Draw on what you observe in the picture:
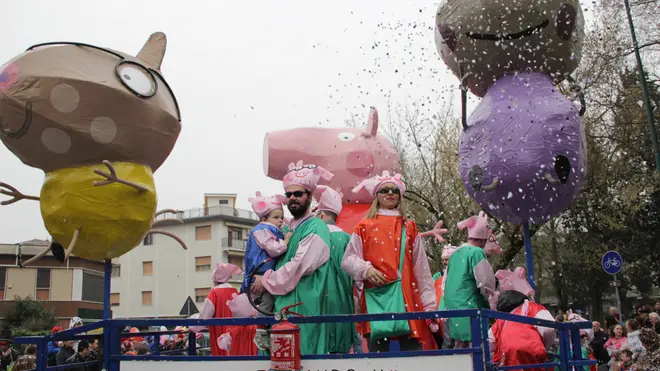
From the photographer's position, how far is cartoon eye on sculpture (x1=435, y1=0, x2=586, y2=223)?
234 inches

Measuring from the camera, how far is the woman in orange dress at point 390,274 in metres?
4.54

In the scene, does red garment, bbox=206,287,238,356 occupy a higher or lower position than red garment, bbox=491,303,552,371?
higher

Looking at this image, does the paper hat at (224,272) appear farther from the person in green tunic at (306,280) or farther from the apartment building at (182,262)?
the apartment building at (182,262)

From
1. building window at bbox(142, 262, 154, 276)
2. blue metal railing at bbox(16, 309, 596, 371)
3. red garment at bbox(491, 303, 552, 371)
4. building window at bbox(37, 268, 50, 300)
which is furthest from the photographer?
building window at bbox(142, 262, 154, 276)

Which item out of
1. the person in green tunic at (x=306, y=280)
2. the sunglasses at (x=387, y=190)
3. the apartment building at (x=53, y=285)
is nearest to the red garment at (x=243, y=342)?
the person in green tunic at (x=306, y=280)

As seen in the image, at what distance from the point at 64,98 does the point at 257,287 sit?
2.41 meters

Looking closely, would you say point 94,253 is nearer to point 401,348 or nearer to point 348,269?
point 348,269

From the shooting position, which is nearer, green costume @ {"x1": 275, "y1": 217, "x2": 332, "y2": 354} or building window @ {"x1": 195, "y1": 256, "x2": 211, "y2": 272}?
green costume @ {"x1": 275, "y1": 217, "x2": 332, "y2": 354}

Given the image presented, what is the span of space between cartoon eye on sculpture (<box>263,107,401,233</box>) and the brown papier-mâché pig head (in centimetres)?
291

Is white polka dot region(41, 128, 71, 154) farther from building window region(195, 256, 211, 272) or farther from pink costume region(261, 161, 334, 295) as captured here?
building window region(195, 256, 211, 272)

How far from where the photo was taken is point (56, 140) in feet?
17.9

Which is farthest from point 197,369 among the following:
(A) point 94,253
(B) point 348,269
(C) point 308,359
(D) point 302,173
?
(A) point 94,253

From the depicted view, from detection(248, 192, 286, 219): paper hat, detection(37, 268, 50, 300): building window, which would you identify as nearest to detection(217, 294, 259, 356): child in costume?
detection(248, 192, 286, 219): paper hat

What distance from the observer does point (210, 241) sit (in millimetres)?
40469
